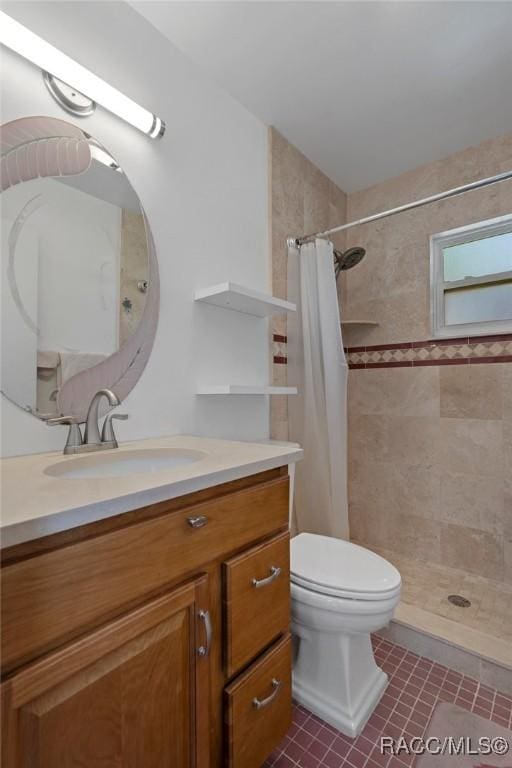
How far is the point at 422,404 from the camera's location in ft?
7.14

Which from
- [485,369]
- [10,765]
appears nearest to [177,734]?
[10,765]

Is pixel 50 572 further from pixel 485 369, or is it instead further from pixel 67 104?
pixel 485 369

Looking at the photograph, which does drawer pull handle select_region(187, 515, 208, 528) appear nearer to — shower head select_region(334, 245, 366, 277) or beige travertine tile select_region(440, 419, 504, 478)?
shower head select_region(334, 245, 366, 277)

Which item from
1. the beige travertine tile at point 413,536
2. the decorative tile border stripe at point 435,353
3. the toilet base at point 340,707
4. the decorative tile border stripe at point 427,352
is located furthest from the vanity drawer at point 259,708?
the decorative tile border stripe at point 435,353

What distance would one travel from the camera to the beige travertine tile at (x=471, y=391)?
1.93 m

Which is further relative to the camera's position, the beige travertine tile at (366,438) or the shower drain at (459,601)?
the beige travertine tile at (366,438)

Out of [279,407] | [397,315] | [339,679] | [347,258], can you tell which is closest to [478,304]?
[397,315]

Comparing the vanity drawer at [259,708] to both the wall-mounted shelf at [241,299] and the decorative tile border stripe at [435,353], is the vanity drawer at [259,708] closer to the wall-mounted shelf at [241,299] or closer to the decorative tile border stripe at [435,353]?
the wall-mounted shelf at [241,299]

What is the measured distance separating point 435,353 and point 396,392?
0.33 m

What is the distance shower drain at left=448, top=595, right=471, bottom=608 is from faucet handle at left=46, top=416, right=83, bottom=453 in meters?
1.82

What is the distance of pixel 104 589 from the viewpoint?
0.58 meters

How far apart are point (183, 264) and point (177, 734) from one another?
136 cm

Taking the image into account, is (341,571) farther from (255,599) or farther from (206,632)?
(206,632)

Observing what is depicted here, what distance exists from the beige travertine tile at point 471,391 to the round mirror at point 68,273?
170 cm
